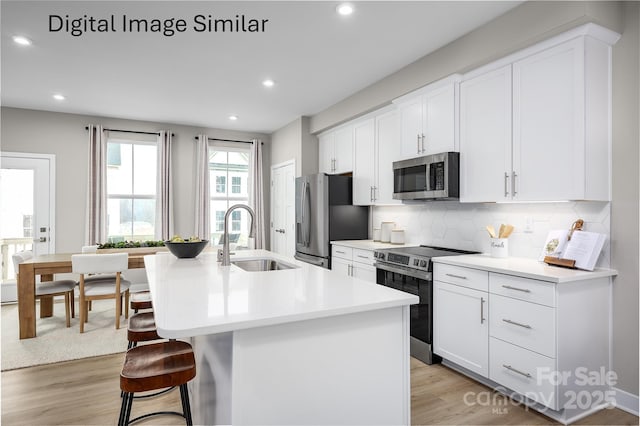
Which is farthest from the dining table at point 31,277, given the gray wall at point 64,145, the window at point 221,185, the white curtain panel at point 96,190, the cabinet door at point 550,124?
the cabinet door at point 550,124

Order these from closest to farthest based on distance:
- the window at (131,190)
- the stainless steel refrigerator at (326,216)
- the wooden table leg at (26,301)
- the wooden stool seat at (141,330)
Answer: the wooden stool seat at (141,330) < the wooden table leg at (26,301) < the stainless steel refrigerator at (326,216) < the window at (131,190)

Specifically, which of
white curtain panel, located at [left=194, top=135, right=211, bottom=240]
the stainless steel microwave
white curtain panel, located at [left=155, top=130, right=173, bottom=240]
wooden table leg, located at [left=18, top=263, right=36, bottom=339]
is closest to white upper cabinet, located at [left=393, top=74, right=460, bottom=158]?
the stainless steel microwave

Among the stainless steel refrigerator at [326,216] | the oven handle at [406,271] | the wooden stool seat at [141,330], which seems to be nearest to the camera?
the wooden stool seat at [141,330]

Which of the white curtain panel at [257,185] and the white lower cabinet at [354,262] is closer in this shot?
the white lower cabinet at [354,262]

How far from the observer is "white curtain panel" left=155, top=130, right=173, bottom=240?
581 centimetres

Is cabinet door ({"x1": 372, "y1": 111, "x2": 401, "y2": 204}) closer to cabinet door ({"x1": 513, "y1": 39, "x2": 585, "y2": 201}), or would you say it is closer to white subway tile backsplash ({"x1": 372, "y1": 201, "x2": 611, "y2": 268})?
white subway tile backsplash ({"x1": 372, "y1": 201, "x2": 611, "y2": 268})

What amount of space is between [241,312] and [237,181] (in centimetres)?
544

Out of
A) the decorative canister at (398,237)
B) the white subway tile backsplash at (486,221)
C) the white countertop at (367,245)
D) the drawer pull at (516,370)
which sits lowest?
the drawer pull at (516,370)

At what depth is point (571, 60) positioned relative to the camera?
7.74 ft

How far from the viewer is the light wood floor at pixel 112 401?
87.6 inches

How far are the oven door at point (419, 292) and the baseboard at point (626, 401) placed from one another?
1204 mm

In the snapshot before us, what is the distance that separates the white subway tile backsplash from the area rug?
314cm

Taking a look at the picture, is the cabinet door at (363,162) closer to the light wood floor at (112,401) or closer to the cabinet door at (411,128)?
the cabinet door at (411,128)

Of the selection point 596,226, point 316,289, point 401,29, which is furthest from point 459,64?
point 316,289
